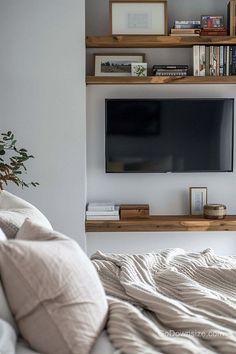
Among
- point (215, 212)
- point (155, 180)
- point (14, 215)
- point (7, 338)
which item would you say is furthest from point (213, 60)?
point (7, 338)

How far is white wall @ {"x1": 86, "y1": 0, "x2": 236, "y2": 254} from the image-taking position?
4.12 meters

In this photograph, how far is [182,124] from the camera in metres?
4.07

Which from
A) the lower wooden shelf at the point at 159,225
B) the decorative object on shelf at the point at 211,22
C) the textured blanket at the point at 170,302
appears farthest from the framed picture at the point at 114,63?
the textured blanket at the point at 170,302

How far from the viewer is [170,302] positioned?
1624 millimetres

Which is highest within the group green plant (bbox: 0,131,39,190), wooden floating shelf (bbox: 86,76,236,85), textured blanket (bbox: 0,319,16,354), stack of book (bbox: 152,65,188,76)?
stack of book (bbox: 152,65,188,76)

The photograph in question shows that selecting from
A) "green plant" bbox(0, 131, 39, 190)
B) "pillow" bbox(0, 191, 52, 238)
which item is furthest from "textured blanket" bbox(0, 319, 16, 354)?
"green plant" bbox(0, 131, 39, 190)

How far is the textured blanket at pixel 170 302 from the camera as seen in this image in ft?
4.54

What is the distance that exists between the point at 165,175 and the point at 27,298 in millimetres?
2935

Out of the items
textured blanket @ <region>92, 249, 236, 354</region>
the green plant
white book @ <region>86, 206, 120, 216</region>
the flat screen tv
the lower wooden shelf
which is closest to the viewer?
textured blanket @ <region>92, 249, 236, 354</region>

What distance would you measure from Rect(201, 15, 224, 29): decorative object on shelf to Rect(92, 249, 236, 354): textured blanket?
230 cm

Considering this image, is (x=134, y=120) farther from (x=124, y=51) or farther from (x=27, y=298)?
(x=27, y=298)

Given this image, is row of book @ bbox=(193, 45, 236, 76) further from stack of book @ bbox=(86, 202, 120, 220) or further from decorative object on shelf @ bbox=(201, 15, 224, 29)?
stack of book @ bbox=(86, 202, 120, 220)

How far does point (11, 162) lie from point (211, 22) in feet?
6.53

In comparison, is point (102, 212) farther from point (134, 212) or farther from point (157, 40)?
point (157, 40)
